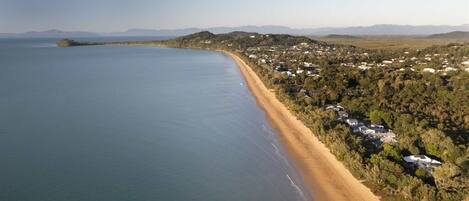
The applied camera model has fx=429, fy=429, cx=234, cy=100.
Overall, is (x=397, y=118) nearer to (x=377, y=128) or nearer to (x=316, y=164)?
(x=377, y=128)

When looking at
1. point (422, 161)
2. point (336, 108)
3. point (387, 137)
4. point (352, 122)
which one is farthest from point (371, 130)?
point (336, 108)

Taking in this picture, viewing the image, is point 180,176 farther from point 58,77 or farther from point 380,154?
point 58,77

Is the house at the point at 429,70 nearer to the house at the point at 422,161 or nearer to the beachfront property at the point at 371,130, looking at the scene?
the beachfront property at the point at 371,130

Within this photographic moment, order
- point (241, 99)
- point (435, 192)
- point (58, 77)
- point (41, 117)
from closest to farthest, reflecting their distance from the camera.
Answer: point (435, 192)
point (41, 117)
point (241, 99)
point (58, 77)

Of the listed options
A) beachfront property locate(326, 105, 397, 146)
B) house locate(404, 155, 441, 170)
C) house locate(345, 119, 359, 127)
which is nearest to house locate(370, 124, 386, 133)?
beachfront property locate(326, 105, 397, 146)

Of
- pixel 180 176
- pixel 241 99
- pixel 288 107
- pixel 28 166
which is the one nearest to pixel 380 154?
pixel 180 176

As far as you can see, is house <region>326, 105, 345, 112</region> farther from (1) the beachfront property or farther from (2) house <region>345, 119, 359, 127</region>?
(2) house <region>345, 119, 359, 127</region>
